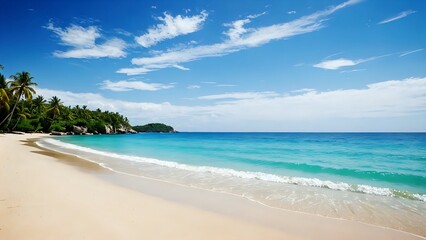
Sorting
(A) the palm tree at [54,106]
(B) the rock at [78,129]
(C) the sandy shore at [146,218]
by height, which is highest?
(A) the palm tree at [54,106]

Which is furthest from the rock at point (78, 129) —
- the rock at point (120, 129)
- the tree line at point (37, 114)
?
the rock at point (120, 129)

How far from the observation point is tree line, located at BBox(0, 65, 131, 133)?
47281mm

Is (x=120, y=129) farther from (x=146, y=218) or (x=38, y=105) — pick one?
(x=146, y=218)

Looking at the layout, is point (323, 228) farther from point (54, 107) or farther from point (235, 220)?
point (54, 107)

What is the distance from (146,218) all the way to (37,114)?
82.3m

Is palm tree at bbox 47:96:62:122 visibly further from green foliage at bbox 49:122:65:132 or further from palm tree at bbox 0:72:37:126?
palm tree at bbox 0:72:37:126

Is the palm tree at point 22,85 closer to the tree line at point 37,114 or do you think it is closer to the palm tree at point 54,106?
the tree line at point 37,114

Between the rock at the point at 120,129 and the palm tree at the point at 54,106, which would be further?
the rock at the point at 120,129

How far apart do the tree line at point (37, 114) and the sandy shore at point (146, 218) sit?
46.2 metres

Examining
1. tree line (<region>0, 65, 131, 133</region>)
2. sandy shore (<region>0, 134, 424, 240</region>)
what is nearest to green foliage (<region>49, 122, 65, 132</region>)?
tree line (<region>0, 65, 131, 133</region>)

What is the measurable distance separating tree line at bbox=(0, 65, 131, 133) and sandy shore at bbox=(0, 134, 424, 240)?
152 feet

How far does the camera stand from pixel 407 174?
1451 centimetres

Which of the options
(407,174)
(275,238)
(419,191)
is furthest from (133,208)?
(407,174)

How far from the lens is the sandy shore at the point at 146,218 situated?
5.11m
